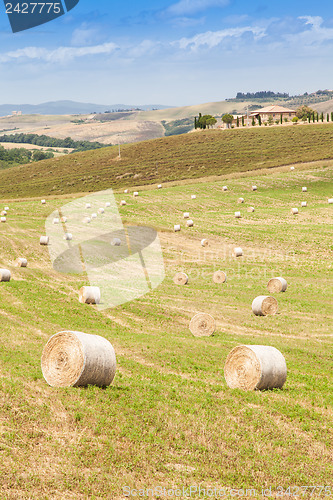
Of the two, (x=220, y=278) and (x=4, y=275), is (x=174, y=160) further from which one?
(x=4, y=275)

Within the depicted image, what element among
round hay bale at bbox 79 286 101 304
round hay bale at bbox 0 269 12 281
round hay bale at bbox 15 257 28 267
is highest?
round hay bale at bbox 0 269 12 281

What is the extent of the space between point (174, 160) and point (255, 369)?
117m

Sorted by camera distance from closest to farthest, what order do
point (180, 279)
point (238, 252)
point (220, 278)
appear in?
point (220, 278), point (180, 279), point (238, 252)

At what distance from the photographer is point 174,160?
13012 cm

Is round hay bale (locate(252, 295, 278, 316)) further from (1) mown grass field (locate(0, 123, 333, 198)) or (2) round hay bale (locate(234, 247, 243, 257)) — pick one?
(1) mown grass field (locate(0, 123, 333, 198))

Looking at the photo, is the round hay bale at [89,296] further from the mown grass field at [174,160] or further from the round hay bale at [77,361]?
the mown grass field at [174,160]

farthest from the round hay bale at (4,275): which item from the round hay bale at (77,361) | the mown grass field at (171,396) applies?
the round hay bale at (77,361)

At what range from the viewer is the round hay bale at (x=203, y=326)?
26766mm

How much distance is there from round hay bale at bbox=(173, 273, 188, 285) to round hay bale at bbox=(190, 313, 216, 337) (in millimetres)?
11380

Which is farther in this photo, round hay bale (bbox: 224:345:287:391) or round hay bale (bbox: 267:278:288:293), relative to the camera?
round hay bale (bbox: 267:278:288:293)

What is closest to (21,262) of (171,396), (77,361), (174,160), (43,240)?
(43,240)

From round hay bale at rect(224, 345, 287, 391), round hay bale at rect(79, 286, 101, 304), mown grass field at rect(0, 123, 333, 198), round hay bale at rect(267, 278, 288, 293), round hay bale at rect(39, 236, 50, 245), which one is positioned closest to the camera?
round hay bale at rect(224, 345, 287, 391)

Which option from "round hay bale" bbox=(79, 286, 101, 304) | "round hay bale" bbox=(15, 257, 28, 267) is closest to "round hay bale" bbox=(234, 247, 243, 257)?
"round hay bale" bbox=(79, 286, 101, 304)

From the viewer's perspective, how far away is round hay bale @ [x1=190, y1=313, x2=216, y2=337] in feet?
87.8
